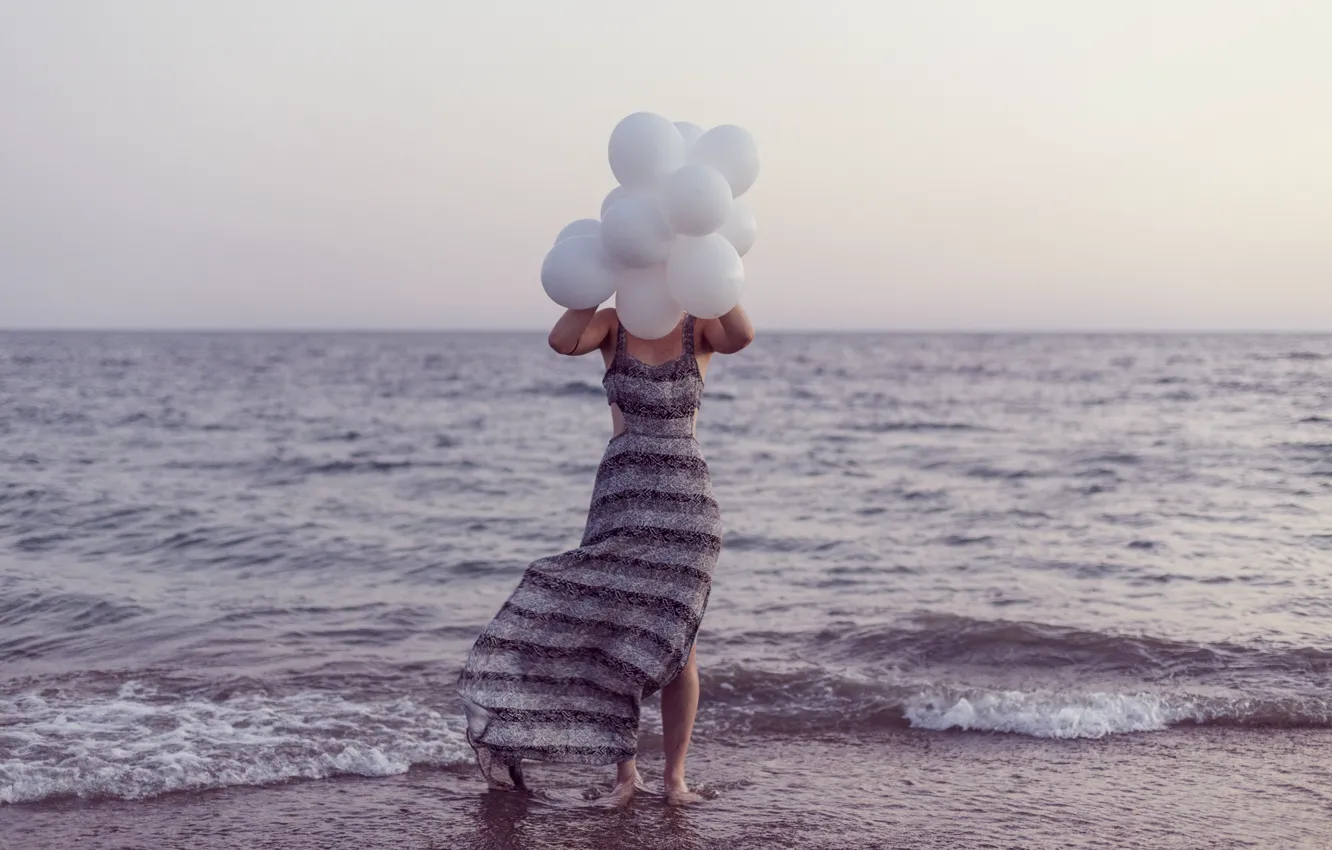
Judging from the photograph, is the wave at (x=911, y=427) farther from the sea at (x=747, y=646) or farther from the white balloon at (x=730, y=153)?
the white balloon at (x=730, y=153)

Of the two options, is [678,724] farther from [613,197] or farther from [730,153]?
[730,153]

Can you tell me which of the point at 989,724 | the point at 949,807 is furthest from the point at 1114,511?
the point at 949,807

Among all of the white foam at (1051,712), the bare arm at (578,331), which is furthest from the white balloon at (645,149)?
the white foam at (1051,712)

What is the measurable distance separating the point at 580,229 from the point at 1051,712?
3.09 m

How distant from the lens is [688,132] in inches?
149

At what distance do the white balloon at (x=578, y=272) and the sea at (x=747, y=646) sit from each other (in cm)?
175

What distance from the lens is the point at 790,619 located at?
7.01 meters

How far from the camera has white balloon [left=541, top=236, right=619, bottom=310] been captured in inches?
141

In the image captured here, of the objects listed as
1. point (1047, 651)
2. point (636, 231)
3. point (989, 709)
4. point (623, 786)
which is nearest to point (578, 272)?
point (636, 231)

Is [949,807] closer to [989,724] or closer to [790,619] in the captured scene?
[989,724]

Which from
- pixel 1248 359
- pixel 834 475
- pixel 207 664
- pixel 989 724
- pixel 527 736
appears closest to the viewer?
pixel 527 736

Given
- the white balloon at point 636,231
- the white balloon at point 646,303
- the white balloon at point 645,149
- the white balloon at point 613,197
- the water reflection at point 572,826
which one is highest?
the white balloon at point 645,149

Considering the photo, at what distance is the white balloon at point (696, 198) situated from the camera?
3.45 m

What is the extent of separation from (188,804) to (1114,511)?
902 cm
